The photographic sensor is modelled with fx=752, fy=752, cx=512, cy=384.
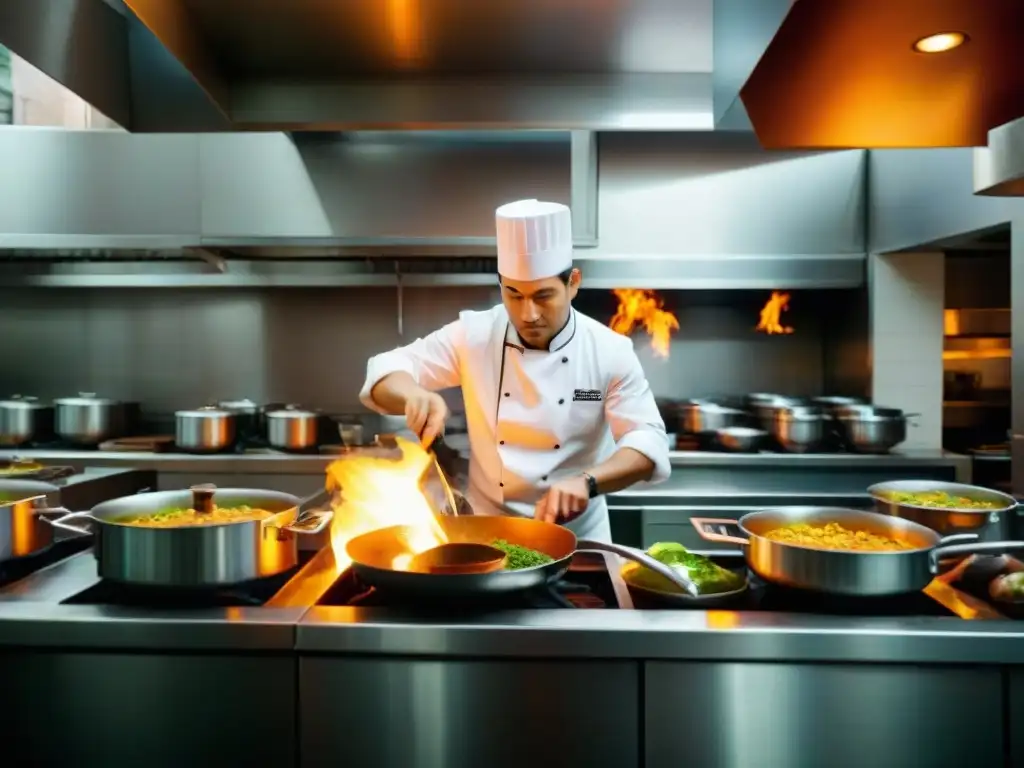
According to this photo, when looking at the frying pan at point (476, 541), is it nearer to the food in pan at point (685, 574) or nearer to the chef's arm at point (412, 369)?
the food in pan at point (685, 574)

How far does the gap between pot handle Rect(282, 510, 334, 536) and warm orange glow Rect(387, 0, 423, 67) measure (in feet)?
3.26

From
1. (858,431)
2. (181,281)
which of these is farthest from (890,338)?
(181,281)

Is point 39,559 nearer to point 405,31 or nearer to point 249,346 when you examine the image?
point 405,31

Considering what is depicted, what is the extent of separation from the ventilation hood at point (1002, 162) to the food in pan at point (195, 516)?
4.94 ft

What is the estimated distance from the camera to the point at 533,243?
7.09 feet

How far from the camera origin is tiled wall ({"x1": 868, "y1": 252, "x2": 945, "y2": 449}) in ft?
13.1

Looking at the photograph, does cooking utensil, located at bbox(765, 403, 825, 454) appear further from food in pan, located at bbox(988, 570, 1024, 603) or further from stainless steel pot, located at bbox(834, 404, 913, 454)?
food in pan, located at bbox(988, 570, 1024, 603)

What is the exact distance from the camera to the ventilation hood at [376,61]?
1.46 m

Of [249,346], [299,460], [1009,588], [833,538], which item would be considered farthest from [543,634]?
[249,346]

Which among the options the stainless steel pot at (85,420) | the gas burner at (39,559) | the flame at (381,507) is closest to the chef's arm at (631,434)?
the flame at (381,507)

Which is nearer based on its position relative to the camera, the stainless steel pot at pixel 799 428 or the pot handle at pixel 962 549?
the pot handle at pixel 962 549

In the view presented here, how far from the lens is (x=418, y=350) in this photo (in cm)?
257

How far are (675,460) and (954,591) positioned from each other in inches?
85.9

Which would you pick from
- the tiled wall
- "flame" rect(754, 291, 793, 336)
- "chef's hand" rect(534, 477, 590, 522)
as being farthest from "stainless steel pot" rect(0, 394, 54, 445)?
the tiled wall
